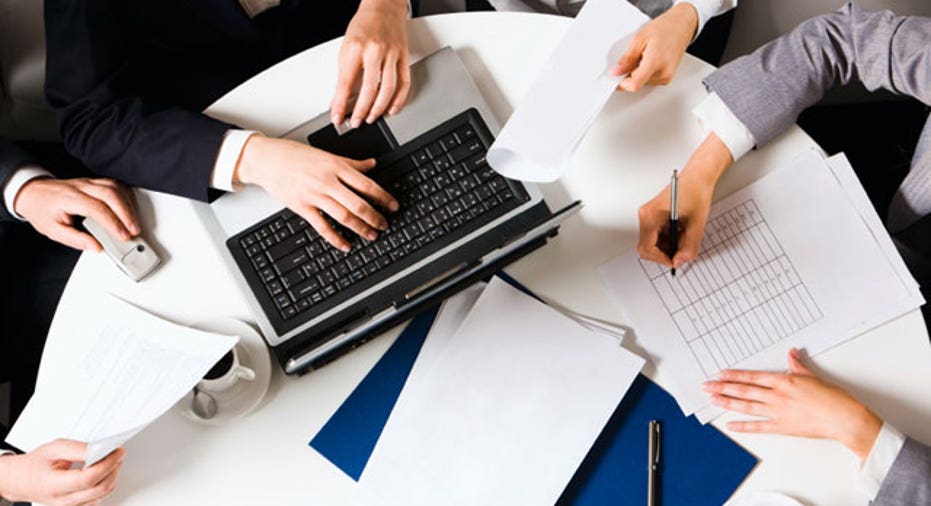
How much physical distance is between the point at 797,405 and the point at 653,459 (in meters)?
0.18

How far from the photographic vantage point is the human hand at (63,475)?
2.79ft

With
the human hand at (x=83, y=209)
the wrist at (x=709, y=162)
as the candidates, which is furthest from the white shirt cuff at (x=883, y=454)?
the human hand at (x=83, y=209)

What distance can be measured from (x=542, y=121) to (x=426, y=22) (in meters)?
0.32

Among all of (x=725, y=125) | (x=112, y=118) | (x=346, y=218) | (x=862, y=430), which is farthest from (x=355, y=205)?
(x=862, y=430)

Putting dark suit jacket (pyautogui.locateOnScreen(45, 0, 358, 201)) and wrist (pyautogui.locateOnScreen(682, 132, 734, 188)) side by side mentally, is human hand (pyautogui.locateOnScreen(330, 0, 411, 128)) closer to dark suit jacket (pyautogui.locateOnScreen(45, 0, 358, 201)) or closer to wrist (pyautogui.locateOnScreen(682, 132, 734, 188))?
dark suit jacket (pyautogui.locateOnScreen(45, 0, 358, 201))

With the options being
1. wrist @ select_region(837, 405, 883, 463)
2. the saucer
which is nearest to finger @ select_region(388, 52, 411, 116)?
the saucer

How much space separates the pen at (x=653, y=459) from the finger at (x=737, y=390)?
0.08m

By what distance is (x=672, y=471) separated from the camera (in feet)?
2.96

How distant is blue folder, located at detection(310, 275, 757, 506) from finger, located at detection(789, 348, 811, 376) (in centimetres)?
12

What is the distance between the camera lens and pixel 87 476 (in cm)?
85

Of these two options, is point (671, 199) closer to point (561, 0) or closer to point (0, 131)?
point (561, 0)

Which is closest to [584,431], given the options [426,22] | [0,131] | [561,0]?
[426,22]

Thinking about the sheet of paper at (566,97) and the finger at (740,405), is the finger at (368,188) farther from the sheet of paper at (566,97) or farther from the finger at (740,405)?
A: the finger at (740,405)

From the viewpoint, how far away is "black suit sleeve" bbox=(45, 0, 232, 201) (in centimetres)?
96
